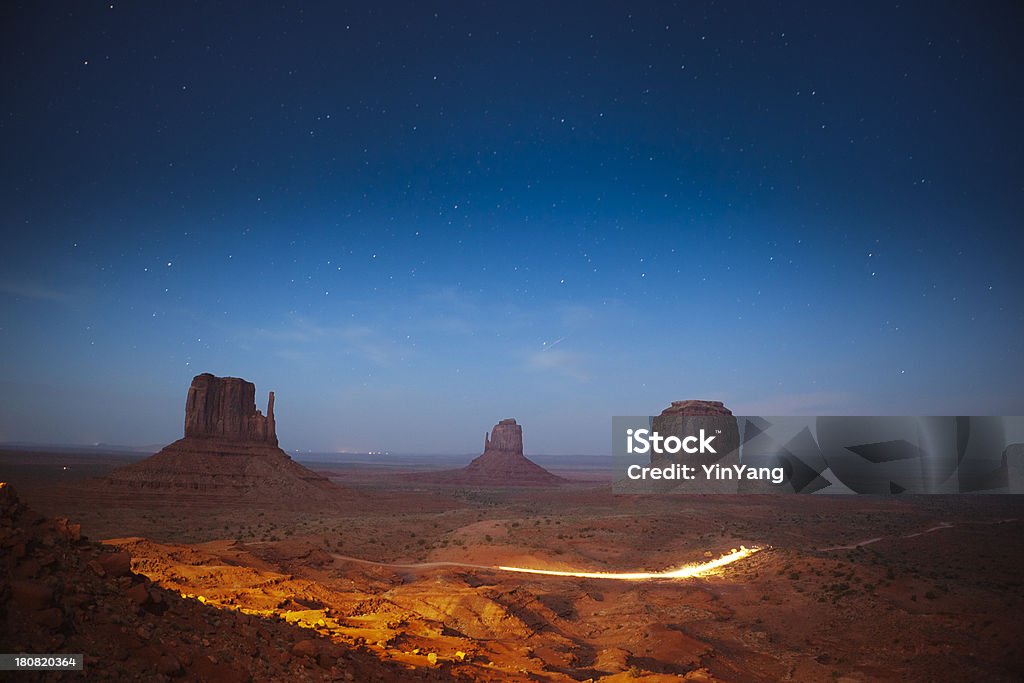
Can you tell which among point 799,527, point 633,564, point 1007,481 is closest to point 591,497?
point 799,527

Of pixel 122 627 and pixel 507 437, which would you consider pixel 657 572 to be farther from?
pixel 507 437

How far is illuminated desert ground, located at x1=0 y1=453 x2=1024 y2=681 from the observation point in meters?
13.5

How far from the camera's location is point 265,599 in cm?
1678

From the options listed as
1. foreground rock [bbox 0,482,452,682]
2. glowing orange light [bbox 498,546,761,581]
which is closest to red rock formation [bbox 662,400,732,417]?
glowing orange light [bbox 498,546,761,581]

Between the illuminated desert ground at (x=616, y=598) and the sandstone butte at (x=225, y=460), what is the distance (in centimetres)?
Answer: 2036

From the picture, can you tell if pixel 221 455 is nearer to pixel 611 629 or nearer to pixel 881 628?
pixel 611 629

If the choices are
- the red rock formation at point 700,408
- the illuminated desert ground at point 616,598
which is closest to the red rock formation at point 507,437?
the red rock formation at point 700,408

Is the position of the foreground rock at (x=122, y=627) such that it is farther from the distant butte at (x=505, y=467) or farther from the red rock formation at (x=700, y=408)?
the distant butte at (x=505, y=467)

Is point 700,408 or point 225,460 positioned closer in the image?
point 225,460

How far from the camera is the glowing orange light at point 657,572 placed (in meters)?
28.3

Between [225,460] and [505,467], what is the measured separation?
262 feet

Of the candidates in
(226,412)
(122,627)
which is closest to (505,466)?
(226,412)

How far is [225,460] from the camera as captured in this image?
234 ft

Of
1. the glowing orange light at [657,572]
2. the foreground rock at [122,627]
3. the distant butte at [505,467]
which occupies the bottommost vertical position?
→ the distant butte at [505,467]
